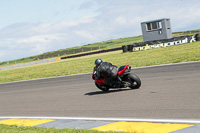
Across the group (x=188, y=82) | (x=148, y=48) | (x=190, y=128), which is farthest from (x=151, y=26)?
(x=190, y=128)

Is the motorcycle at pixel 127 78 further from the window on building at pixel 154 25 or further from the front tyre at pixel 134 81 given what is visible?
the window on building at pixel 154 25

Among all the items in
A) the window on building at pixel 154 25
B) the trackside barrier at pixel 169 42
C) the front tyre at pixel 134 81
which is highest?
the window on building at pixel 154 25

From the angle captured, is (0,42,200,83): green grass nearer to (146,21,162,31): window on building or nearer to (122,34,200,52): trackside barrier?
(122,34,200,52): trackside barrier

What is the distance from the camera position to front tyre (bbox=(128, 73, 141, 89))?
9609 millimetres

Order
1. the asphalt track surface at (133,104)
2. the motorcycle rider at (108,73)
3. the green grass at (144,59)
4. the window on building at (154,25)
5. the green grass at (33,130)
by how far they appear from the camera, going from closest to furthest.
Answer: the green grass at (33,130) → the asphalt track surface at (133,104) → the motorcycle rider at (108,73) → the green grass at (144,59) → the window on building at (154,25)

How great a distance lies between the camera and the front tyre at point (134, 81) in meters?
9.61

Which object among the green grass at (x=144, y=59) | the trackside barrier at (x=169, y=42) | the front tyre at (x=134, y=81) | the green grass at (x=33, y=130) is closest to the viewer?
the green grass at (x=33, y=130)

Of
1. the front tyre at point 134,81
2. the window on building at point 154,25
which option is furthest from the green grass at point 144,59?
the window on building at point 154,25

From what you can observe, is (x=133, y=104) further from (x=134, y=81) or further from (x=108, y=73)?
(x=108, y=73)

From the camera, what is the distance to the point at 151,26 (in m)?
37.6

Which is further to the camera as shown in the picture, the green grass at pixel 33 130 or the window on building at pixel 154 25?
the window on building at pixel 154 25

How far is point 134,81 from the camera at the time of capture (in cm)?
973

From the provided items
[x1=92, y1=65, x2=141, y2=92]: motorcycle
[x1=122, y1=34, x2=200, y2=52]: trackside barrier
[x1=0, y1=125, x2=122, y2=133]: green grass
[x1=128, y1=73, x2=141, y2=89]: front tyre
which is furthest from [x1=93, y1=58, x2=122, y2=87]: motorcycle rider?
[x1=122, y1=34, x2=200, y2=52]: trackside barrier

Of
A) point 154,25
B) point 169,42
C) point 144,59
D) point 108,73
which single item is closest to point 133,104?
point 108,73
